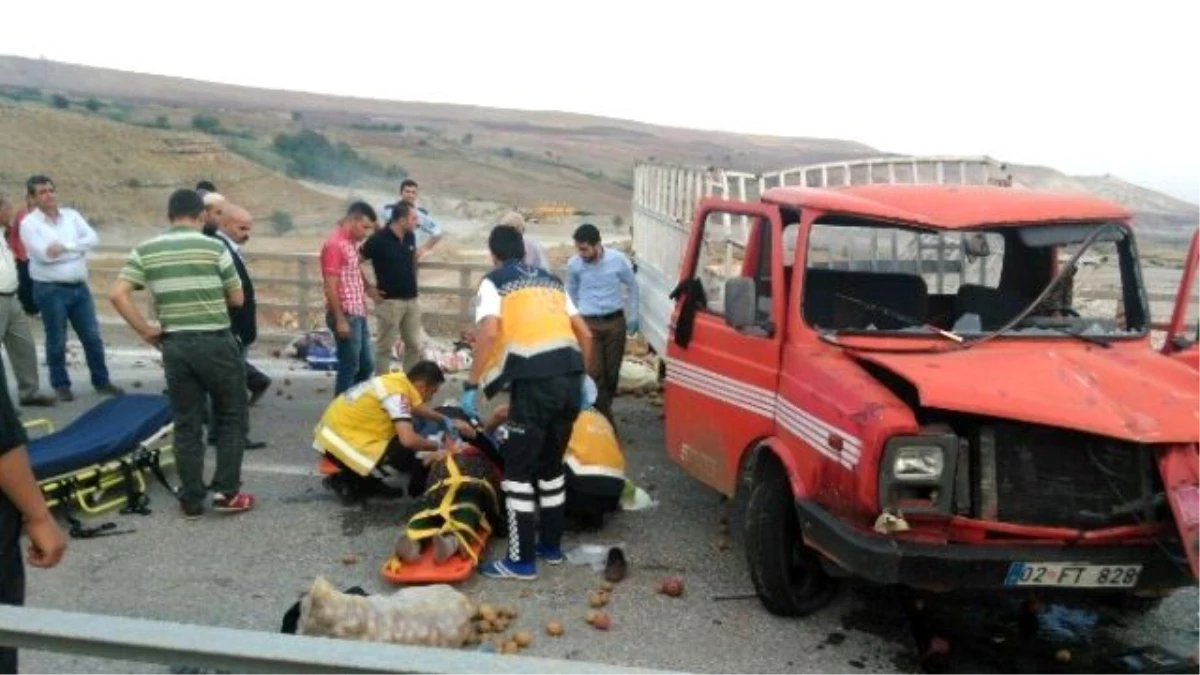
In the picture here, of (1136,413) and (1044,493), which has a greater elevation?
(1136,413)

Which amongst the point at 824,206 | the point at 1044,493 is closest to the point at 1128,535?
the point at 1044,493

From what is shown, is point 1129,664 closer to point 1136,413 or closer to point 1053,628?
point 1053,628

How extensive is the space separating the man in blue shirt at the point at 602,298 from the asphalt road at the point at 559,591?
1.65 m

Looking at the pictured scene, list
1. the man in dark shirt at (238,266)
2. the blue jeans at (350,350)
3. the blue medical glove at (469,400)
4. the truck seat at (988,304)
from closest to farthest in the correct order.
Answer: the truck seat at (988,304)
the blue medical glove at (469,400)
the man in dark shirt at (238,266)
the blue jeans at (350,350)

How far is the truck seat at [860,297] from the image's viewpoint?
16.9ft

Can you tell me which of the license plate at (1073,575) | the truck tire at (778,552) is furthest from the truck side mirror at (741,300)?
the license plate at (1073,575)

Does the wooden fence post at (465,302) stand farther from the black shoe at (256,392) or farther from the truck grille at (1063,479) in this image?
the truck grille at (1063,479)

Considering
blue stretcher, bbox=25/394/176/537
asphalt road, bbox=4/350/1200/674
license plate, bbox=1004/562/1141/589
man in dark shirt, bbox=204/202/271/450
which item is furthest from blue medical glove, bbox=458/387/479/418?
license plate, bbox=1004/562/1141/589

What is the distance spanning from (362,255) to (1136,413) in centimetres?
682

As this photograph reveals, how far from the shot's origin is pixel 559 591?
5379 mm

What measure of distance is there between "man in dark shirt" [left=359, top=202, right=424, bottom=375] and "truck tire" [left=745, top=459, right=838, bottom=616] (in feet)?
16.8

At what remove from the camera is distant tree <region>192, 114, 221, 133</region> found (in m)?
60.8

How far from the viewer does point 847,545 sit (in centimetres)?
415

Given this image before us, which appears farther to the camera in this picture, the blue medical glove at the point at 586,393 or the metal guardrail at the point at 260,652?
the blue medical glove at the point at 586,393
